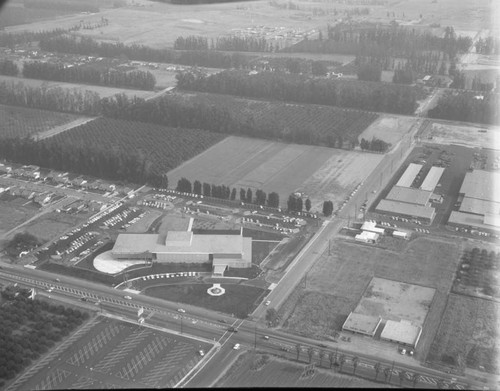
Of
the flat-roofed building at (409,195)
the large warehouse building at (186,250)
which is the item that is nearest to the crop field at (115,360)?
the large warehouse building at (186,250)

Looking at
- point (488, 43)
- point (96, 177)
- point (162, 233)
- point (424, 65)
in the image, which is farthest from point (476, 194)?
point (488, 43)

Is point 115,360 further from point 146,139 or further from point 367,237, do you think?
point 146,139

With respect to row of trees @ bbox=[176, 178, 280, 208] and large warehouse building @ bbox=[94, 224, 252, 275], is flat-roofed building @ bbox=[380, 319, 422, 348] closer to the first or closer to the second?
large warehouse building @ bbox=[94, 224, 252, 275]

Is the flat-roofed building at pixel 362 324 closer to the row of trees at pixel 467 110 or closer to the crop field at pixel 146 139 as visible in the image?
the crop field at pixel 146 139

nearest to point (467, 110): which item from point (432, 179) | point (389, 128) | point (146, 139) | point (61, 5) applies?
point (389, 128)

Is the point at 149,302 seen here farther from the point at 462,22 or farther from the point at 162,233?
the point at 462,22

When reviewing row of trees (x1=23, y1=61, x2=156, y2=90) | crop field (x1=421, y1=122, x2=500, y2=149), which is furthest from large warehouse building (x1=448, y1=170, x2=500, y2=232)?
row of trees (x1=23, y1=61, x2=156, y2=90)
